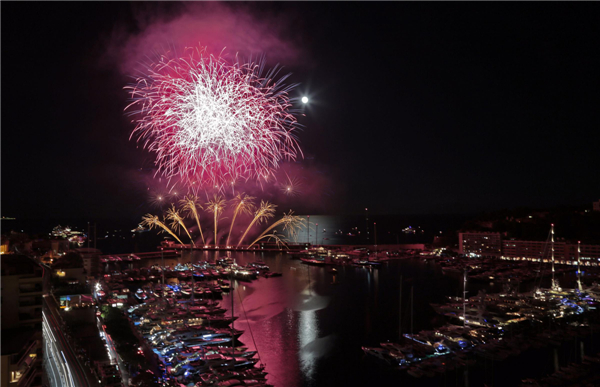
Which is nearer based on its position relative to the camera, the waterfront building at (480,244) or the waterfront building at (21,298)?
the waterfront building at (21,298)

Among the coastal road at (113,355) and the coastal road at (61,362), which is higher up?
the coastal road at (61,362)

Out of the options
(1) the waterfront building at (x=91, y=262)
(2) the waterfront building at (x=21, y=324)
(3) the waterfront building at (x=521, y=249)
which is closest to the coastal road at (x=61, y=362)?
(2) the waterfront building at (x=21, y=324)

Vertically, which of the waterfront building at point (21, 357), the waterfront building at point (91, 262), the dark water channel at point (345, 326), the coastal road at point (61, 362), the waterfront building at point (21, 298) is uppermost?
the waterfront building at point (21, 298)

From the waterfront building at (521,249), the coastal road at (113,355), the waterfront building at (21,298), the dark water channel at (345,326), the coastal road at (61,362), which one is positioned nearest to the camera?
the waterfront building at (21,298)

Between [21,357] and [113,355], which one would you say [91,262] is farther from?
[21,357]

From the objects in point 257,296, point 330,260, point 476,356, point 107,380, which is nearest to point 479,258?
point 330,260

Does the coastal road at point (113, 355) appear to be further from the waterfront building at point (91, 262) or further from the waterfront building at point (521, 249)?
the waterfront building at point (521, 249)
